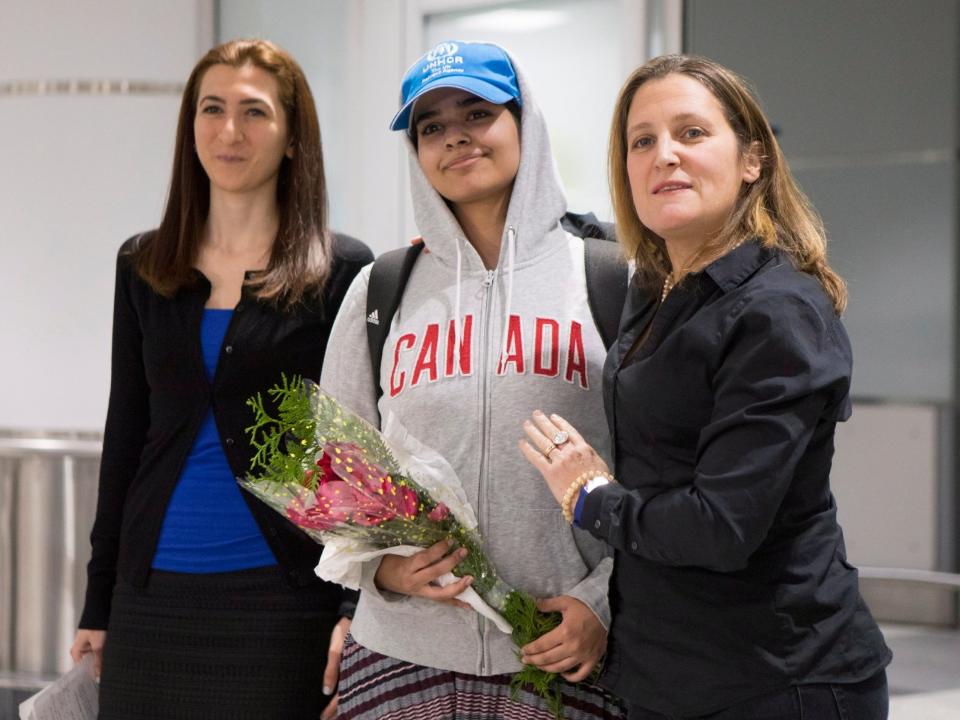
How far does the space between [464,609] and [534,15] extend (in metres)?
2.95

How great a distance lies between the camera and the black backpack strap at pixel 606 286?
84.5 inches

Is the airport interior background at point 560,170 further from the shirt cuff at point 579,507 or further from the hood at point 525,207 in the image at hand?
the shirt cuff at point 579,507

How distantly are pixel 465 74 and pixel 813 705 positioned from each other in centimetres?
131

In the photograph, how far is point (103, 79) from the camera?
383cm

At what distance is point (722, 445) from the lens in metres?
1.61

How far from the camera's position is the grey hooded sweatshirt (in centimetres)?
209

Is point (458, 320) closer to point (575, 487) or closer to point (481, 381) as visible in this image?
point (481, 381)

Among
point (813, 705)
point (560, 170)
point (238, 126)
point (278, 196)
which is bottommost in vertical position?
point (813, 705)

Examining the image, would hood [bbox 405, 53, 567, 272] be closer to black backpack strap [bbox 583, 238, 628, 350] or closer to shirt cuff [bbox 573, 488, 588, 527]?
black backpack strap [bbox 583, 238, 628, 350]

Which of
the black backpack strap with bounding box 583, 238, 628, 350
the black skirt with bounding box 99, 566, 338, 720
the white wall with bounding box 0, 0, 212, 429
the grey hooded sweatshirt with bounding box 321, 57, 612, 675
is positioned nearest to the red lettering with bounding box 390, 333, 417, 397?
the grey hooded sweatshirt with bounding box 321, 57, 612, 675

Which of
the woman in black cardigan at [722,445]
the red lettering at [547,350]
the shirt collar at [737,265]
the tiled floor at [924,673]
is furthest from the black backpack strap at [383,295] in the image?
the tiled floor at [924,673]

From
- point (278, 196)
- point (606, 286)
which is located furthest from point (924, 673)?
point (278, 196)

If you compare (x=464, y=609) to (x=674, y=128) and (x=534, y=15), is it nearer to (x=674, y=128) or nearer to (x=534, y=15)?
(x=674, y=128)

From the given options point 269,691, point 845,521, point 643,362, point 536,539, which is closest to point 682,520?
point 643,362
